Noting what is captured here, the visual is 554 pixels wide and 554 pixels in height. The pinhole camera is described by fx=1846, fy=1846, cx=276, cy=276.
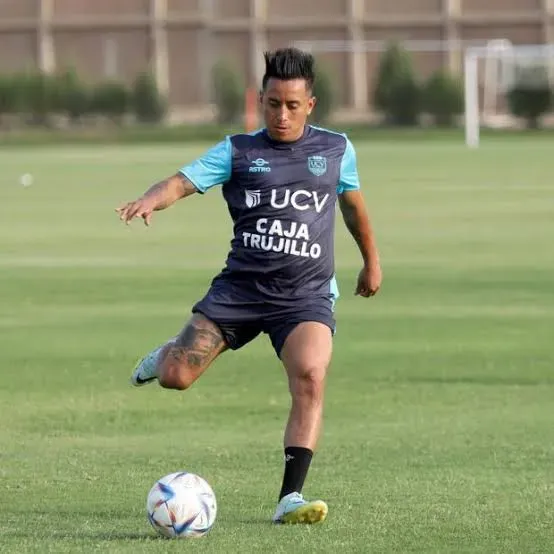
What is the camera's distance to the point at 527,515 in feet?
25.4

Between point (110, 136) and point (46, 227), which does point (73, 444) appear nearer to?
point (46, 227)

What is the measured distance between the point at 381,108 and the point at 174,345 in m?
62.1

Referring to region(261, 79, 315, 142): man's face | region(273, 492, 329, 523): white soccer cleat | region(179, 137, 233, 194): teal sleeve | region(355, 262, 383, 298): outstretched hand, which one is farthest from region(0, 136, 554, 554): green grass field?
region(261, 79, 315, 142): man's face

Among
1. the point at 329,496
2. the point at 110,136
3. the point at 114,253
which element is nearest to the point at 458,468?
the point at 329,496

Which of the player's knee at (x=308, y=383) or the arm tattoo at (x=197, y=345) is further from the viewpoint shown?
the arm tattoo at (x=197, y=345)

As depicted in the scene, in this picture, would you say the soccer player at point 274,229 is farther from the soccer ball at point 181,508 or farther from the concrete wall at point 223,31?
the concrete wall at point 223,31

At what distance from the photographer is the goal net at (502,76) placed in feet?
207

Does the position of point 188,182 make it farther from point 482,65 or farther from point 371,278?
point 482,65

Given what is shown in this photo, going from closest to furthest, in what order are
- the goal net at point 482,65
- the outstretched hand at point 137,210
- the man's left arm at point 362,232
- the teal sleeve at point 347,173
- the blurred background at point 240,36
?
the outstretched hand at point 137,210 < the teal sleeve at point 347,173 < the man's left arm at point 362,232 < the goal net at point 482,65 < the blurred background at point 240,36

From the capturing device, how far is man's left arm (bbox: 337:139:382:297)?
817 centimetres

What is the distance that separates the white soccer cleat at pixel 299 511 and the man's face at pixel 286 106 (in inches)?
62.2

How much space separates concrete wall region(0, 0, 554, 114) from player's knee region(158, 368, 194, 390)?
7529 centimetres

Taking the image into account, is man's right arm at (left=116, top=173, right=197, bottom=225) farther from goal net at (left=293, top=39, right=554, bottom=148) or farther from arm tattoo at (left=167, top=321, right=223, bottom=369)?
goal net at (left=293, top=39, right=554, bottom=148)

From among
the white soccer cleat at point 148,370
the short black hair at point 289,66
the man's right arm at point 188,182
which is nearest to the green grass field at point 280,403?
the white soccer cleat at point 148,370
